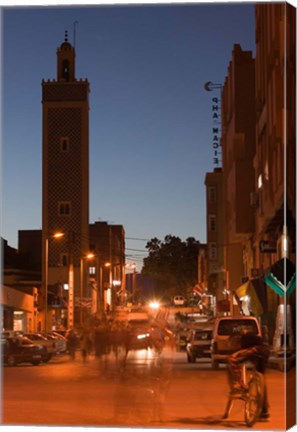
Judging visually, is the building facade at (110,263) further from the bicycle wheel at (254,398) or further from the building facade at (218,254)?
the building facade at (218,254)

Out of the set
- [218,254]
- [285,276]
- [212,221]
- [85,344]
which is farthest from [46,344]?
[218,254]

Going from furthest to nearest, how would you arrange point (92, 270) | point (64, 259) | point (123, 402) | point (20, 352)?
point (64, 259) → point (20, 352) → point (92, 270) → point (123, 402)

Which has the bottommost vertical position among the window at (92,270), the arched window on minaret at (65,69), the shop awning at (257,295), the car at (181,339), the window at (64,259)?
the car at (181,339)

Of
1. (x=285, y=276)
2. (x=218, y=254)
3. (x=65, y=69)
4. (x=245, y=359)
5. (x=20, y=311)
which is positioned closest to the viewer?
(x=245, y=359)

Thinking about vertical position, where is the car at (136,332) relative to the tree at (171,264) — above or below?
below

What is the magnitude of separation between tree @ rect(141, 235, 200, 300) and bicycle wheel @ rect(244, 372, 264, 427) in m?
2.07

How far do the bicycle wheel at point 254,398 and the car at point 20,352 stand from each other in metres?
13.1

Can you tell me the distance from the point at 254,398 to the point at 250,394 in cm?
16

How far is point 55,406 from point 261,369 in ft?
8.70

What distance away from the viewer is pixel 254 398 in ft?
38.5

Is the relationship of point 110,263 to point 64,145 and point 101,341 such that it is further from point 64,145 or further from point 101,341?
point 101,341

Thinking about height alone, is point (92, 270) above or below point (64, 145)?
below

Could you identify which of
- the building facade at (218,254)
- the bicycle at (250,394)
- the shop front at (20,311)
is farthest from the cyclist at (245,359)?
the building facade at (218,254)

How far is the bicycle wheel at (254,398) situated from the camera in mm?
11492
